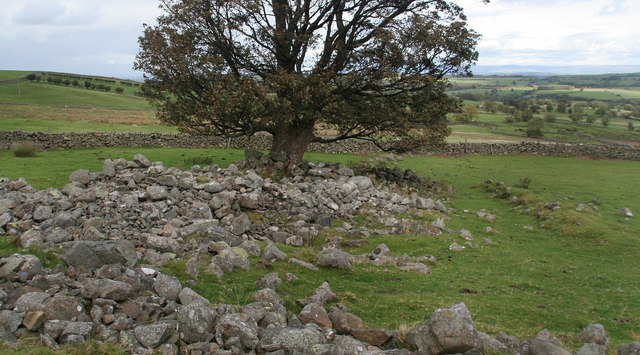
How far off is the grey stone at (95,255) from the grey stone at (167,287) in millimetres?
1316

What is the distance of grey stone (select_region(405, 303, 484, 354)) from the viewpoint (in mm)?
5945

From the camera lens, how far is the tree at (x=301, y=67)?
2005cm

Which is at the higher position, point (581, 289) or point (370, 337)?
point (370, 337)

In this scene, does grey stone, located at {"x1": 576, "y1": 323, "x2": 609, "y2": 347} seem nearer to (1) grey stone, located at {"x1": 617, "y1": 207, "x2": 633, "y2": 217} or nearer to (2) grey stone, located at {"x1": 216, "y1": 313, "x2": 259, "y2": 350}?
(2) grey stone, located at {"x1": 216, "y1": 313, "x2": 259, "y2": 350}

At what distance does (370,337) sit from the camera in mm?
6660

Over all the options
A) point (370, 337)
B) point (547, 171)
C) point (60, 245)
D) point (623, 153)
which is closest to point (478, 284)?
→ point (370, 337)

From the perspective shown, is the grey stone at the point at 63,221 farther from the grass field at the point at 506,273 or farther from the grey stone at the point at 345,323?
the grey stone at the point at 345,323

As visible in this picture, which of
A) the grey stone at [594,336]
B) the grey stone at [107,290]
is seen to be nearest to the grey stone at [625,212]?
the grey stone at [594,336]

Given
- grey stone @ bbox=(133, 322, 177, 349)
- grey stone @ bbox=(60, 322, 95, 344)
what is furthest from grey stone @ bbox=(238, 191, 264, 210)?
grey stone @ bbox=(60, 322, 95, 344)

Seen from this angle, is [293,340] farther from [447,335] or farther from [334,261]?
[334,261]

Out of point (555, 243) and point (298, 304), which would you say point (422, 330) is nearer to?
point (298, 304)

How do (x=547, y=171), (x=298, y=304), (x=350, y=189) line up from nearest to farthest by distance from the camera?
(x=298, y=304) < (x=350, y=189) < (x=547, y=171)

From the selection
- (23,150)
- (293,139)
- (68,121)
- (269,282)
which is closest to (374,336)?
(269,282)

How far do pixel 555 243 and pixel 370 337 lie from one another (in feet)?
36.9
